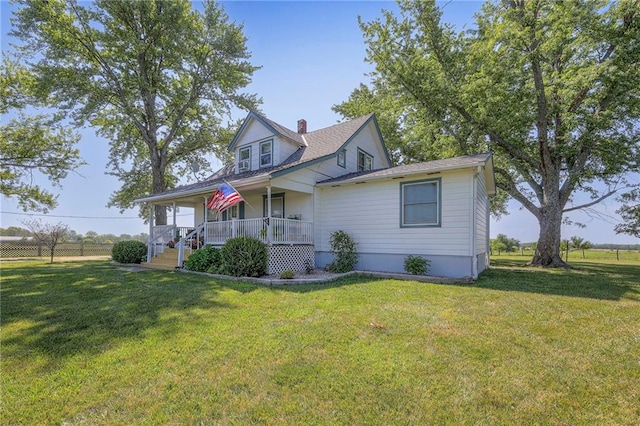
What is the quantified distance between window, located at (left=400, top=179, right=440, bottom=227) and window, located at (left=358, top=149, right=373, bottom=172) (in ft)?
16.4

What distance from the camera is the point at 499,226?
89.6 ft

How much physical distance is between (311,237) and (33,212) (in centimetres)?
2374

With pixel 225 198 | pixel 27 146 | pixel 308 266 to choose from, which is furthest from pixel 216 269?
pixel 27 146

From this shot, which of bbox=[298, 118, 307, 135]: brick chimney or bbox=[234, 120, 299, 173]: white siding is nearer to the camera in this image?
bbox=[234, 120, 299, 173]: white siding

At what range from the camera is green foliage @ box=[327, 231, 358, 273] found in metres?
11.0

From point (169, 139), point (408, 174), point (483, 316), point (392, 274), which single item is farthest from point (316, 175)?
point (169, 139)

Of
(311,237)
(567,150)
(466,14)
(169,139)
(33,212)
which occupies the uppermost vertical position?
(466,14)

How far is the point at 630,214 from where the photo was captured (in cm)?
1786

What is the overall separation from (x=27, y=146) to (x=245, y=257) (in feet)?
72.3

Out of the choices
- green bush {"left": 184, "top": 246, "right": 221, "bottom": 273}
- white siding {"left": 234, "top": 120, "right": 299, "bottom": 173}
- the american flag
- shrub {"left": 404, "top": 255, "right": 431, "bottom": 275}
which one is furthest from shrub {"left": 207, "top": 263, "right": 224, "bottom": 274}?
shrub {"left": 404, "top": 255, "right": 431, "bottom": 275}

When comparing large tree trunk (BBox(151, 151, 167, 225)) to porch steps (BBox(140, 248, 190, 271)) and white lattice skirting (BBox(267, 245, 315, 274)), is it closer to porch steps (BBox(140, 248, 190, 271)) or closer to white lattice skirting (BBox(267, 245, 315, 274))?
porch steps (BBox(140, 248, 190, 271))

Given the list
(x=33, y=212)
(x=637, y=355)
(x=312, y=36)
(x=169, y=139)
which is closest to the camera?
(x=637, y=355)

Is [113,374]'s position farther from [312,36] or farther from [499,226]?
[499,226]

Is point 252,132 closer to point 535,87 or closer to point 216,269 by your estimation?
point 216,269
